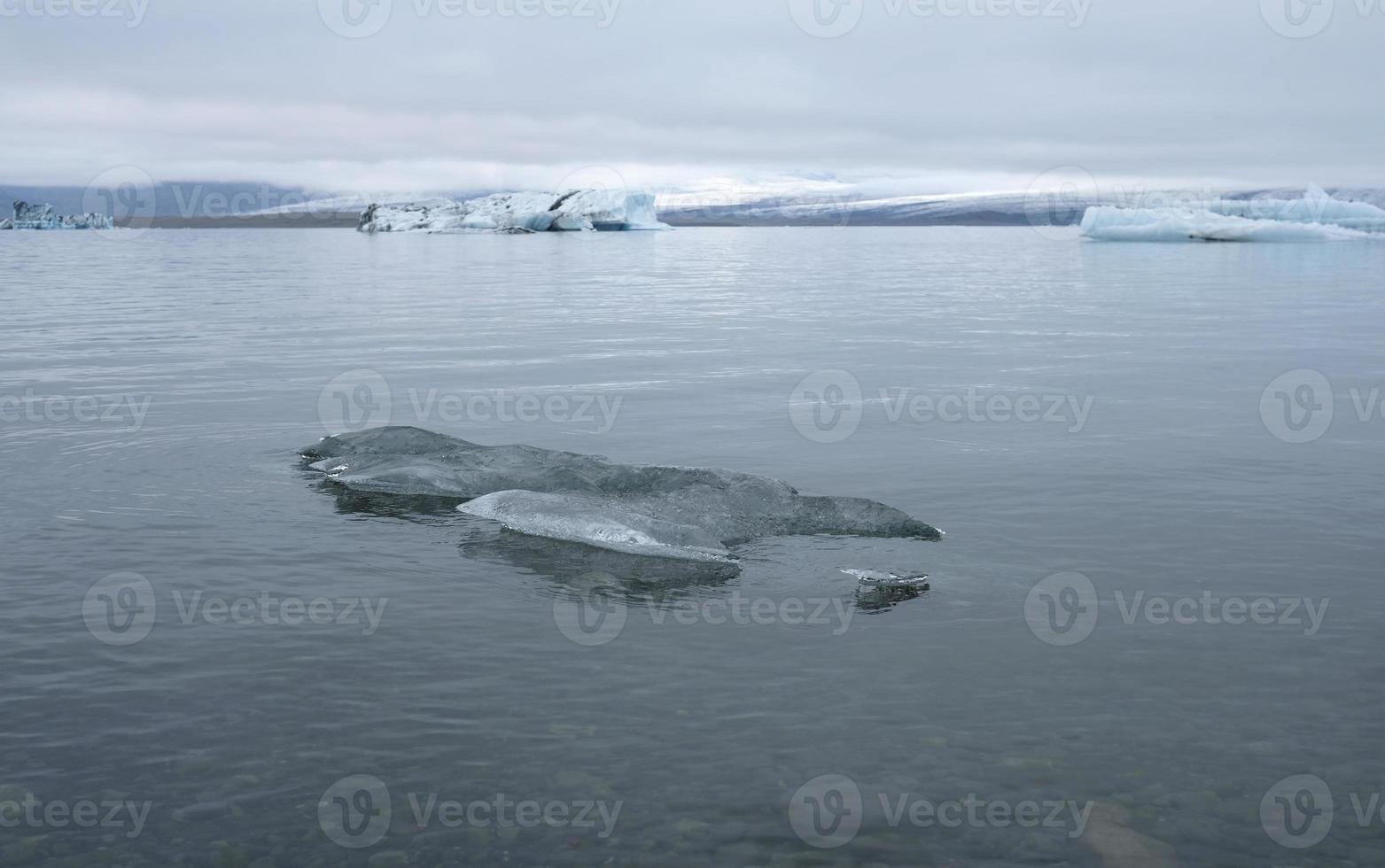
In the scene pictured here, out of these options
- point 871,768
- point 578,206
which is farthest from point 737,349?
point 578,206

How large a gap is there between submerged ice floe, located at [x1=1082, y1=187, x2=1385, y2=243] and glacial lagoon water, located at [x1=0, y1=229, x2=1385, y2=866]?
233ft

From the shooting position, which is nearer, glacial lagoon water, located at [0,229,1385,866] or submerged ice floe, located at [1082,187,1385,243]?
glacial lagoon water, located at [0,229,1385,866]

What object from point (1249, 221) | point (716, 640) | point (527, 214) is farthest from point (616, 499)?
point (527, 214)

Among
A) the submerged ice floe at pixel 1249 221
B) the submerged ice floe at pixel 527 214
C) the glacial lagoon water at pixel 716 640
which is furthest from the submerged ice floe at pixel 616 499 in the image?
the submerged ice floe at pixel 527 214

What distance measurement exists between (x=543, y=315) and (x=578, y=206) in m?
109

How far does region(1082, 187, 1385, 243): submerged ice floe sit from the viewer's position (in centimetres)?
8769

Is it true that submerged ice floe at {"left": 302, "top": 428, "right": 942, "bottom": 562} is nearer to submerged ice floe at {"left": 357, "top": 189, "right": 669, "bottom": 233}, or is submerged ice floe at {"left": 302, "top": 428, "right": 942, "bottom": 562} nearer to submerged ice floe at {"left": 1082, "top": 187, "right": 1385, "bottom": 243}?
submerged ice floe at {"left": 1082, "top": 187, "right": 1385, "bottom": 243}

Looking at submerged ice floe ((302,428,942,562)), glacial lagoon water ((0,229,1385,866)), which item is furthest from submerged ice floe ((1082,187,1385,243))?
submerged ice floe ((302,428,942,562))

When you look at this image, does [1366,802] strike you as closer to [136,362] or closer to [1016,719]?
[1016,719]

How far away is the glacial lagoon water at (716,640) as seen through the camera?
7332 mm

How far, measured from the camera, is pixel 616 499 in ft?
48.3

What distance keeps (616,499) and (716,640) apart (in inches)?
186

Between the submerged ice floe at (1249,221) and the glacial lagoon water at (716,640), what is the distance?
70.9 meters

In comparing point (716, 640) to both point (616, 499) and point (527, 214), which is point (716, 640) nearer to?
point (616, 499)
